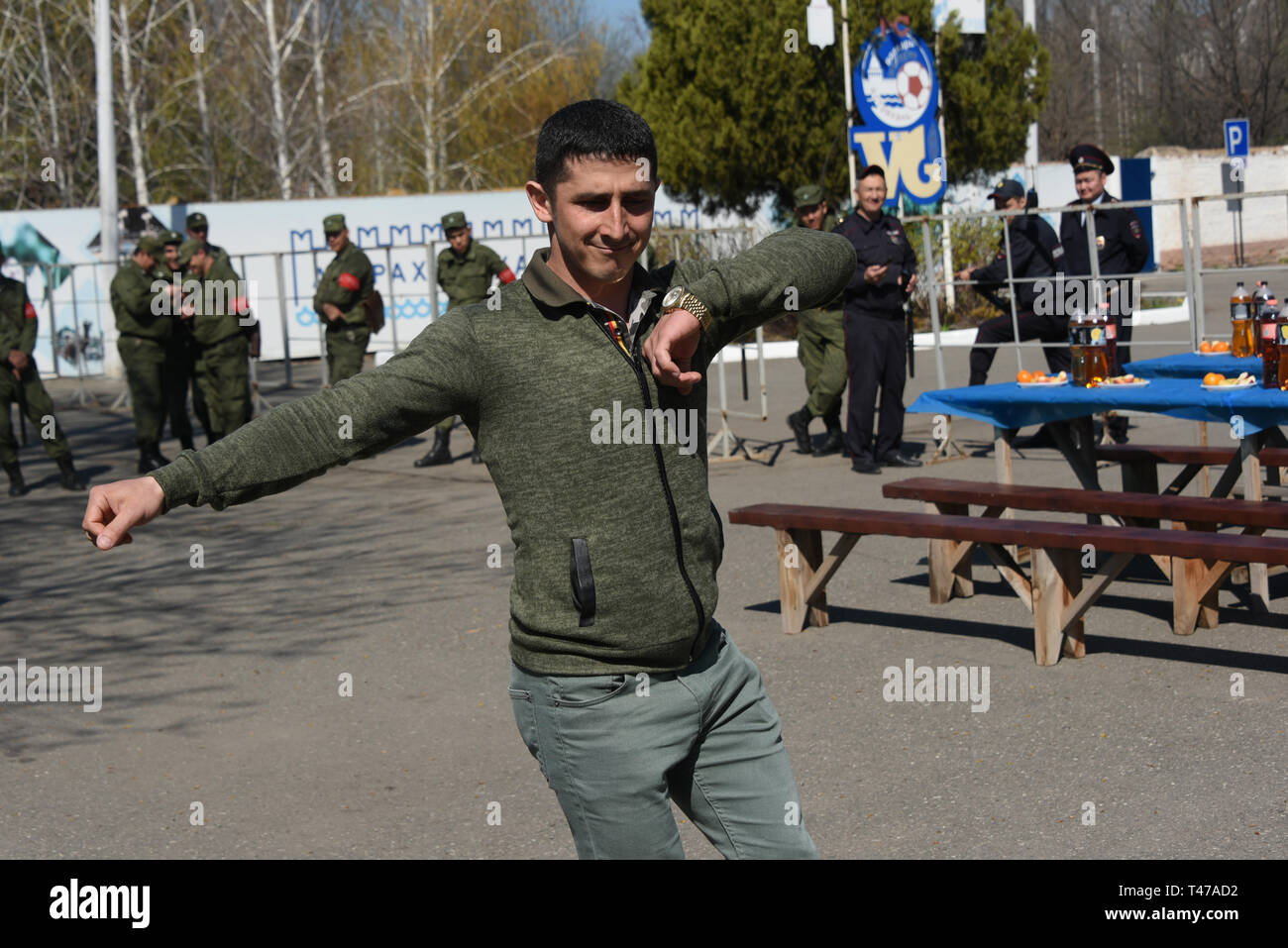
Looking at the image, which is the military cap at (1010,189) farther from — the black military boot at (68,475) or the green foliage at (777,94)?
the green foliage at (777,94)

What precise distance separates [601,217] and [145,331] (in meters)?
12.3

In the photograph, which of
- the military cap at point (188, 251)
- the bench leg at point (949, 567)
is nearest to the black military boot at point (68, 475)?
the military cap at point (188, 251)

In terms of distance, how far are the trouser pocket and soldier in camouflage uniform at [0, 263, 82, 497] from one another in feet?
36.2

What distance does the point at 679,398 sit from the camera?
293 cm

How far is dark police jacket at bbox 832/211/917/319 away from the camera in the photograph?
39.4ft

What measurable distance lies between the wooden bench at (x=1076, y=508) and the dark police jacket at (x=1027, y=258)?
469 cm

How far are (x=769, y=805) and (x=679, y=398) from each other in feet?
2.56

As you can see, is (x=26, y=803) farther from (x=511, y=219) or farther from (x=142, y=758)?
(x=511, y=219)

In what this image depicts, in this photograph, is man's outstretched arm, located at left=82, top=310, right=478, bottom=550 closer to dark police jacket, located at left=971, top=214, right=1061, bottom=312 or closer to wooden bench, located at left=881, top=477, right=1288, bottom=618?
wooden bench, located at left=881, top=477, right=1288, bottom=618

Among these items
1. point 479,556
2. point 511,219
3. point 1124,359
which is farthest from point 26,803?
point 511,219

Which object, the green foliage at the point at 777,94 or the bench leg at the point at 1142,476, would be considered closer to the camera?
the bench leg at the point at 1142,476

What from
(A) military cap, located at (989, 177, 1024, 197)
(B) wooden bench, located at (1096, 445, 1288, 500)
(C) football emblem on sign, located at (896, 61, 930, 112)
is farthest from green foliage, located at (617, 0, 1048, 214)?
(B) wooden bench, located at (1096, 445, 1288, 500)

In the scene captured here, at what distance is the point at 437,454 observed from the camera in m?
14.1

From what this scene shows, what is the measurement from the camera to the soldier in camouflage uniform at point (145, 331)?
46.4 ft
